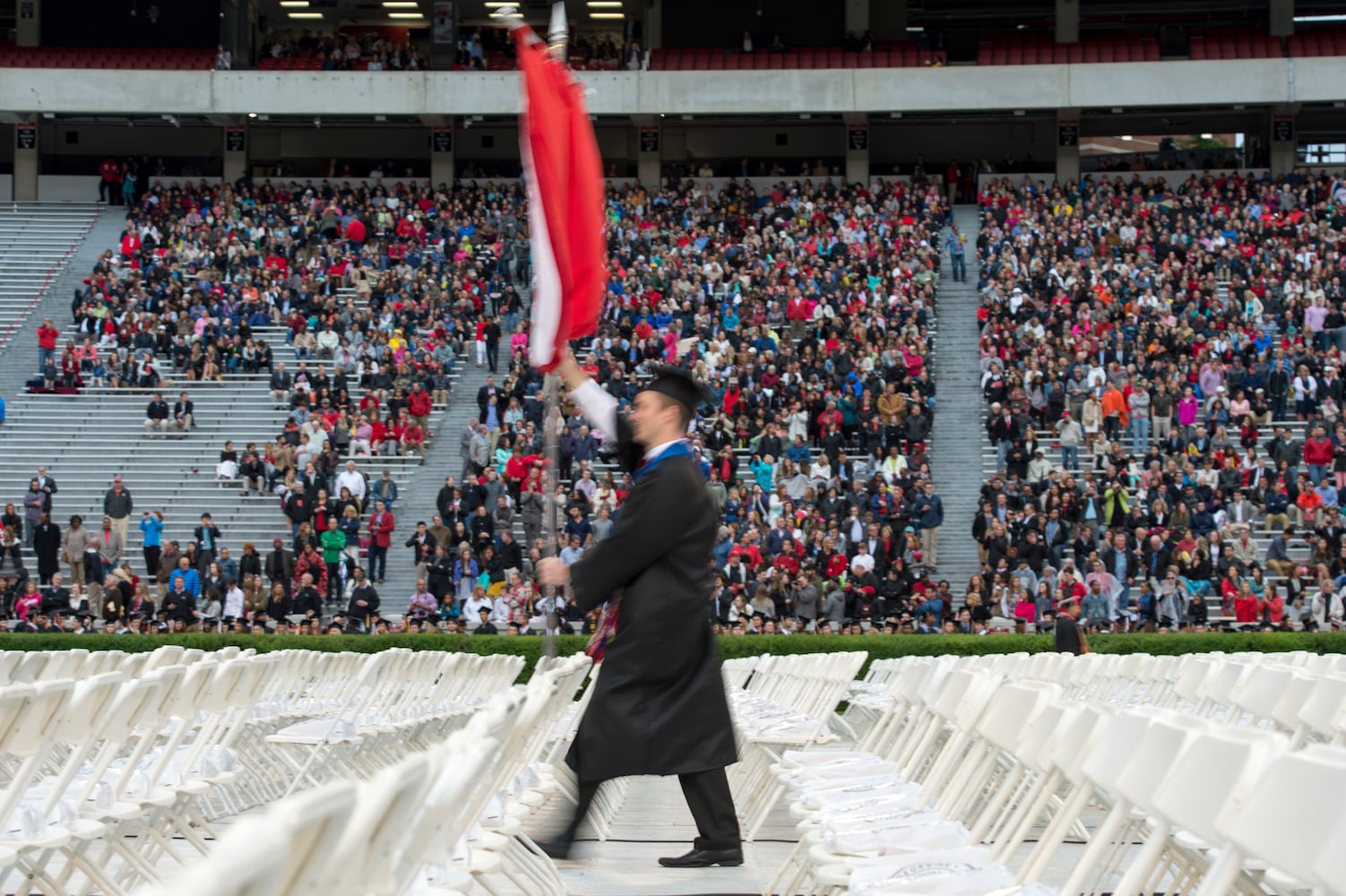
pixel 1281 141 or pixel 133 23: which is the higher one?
pixel 133 23

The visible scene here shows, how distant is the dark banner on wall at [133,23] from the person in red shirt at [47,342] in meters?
13.6

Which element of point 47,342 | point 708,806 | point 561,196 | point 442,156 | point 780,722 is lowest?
point 780,722

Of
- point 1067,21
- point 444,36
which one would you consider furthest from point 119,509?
point 1067,21

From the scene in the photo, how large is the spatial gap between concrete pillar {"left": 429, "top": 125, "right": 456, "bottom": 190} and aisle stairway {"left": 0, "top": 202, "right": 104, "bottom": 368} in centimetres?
762

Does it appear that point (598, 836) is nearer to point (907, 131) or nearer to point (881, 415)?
point (881, 415)

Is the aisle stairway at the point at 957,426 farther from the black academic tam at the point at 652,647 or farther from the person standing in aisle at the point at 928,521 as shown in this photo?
the black academic tam at the point at 652,647

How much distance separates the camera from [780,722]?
36.9ft

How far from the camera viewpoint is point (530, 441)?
29875mm

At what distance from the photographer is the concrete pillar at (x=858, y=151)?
143 ft

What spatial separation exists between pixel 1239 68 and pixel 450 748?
4099 cm

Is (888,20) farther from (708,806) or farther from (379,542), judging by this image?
(708,806)

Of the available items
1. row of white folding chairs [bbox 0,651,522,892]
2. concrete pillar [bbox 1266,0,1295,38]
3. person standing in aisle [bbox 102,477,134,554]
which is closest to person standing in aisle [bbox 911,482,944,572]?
person standing in aisle [bbox 102,477,134,554]

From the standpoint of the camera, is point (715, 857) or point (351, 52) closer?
point (715, 857)

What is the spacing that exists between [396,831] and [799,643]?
61.3ft
